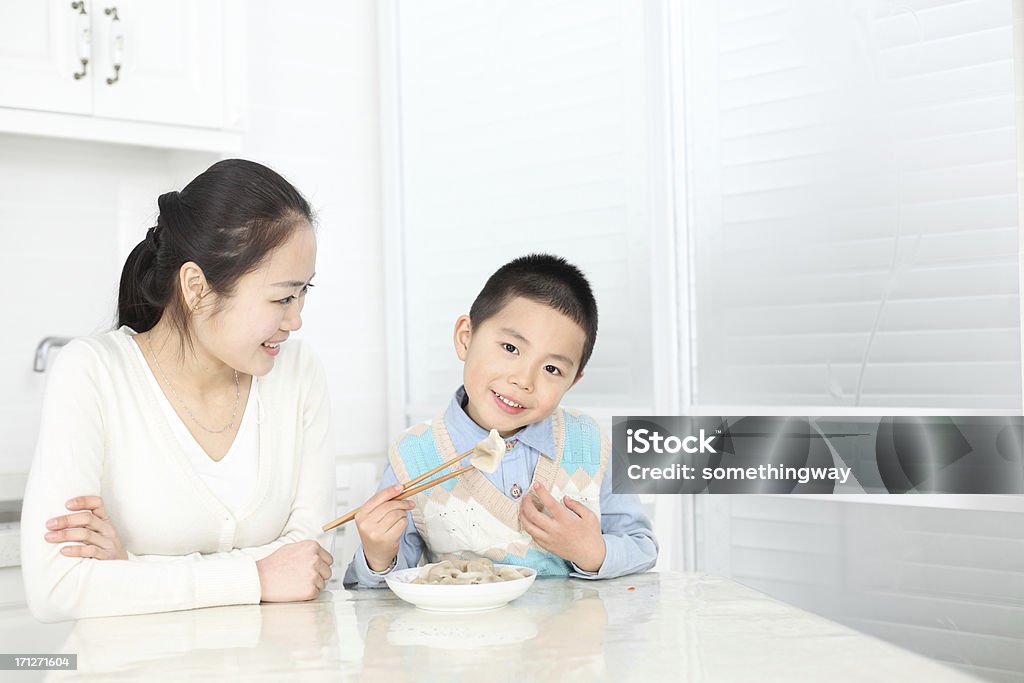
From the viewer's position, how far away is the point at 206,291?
1.57 m

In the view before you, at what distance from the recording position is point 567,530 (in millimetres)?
1385

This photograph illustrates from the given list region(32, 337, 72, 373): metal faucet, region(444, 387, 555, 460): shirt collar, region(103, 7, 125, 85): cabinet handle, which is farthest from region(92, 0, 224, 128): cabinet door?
region(444, 387, 555, 460): shirt collar

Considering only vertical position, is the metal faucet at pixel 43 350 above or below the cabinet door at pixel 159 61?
below

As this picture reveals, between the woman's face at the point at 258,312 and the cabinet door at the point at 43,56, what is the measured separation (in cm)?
98

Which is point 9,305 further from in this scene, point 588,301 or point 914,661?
point 914,661

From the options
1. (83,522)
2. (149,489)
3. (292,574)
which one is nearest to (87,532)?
(83,522)

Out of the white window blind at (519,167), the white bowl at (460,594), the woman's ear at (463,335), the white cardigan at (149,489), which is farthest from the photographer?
the white window blind at (519,167)

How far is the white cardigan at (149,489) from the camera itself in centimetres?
130

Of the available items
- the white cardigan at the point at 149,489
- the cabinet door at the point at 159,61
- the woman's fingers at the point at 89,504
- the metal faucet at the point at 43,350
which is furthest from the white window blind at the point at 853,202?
the metal faucet at the point at 43,350

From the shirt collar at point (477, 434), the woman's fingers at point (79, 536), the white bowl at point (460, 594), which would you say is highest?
the shirt collar at point (477, 434)

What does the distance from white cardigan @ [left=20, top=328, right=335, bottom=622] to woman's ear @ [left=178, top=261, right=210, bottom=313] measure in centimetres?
13

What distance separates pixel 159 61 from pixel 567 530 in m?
1.65

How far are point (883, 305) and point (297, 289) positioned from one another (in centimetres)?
107

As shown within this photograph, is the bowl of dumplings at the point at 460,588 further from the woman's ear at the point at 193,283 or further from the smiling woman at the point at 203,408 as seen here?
the woman's ear at the point at 193,283
